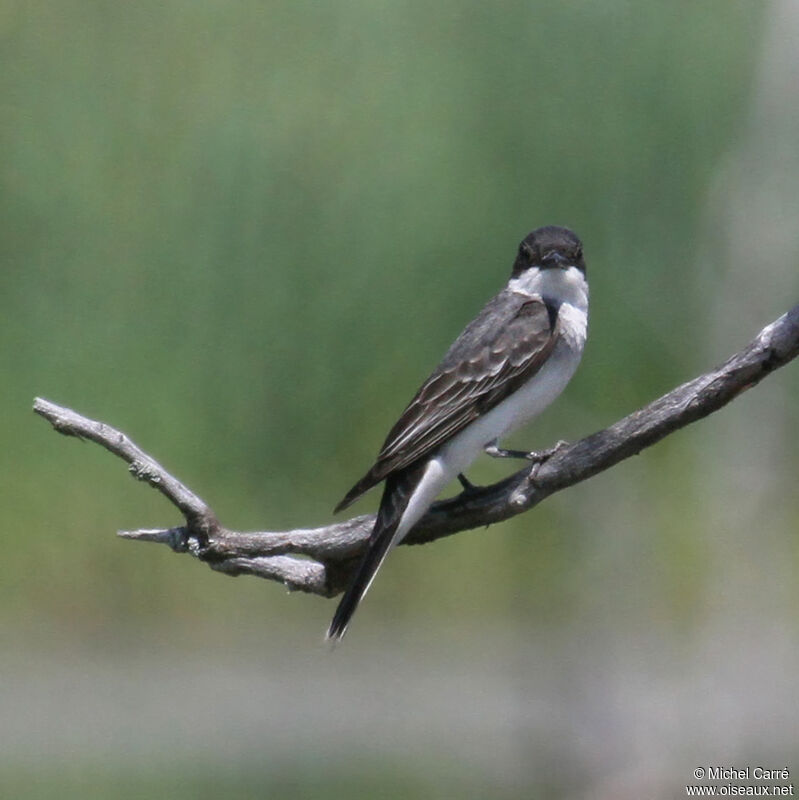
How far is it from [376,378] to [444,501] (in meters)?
3.55

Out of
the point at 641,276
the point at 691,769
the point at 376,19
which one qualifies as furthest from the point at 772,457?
the point at 376,19

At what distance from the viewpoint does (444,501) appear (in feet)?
18.8

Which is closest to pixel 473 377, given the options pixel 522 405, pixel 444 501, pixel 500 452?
pixel 522 405

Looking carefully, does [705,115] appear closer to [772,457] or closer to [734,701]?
[772,457]

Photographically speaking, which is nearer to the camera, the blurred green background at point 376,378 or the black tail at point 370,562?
the black tail at point 370,562

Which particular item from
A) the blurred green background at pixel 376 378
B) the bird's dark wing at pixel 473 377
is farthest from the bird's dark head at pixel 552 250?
the blurred green background at pixel 376 378

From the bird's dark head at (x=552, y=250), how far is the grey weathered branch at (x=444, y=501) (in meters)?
1.13

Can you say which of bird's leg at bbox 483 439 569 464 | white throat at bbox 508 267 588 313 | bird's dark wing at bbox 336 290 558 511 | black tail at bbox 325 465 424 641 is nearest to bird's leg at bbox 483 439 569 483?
bird's leg at bbox 483 439 569 464

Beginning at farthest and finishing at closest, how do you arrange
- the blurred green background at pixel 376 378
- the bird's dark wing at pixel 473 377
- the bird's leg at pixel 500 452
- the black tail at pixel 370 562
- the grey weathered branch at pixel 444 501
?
the blurred green background at pixel 376 378 < the bird's dark wing at pixel 473 377 < the bird's leg at pixel 500 452 < the black tail at pixel 370 562 < the grey weathered branch at pixel 444 501

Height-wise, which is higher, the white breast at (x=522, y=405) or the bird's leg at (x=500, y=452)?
the white breast at (x=522, y=405)

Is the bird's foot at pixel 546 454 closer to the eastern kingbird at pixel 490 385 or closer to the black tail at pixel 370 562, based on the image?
the eastern kingbird at pixel 490 385

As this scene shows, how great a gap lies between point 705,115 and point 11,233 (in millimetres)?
3279

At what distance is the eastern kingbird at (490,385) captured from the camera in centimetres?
575

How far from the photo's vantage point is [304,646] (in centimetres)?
1013
